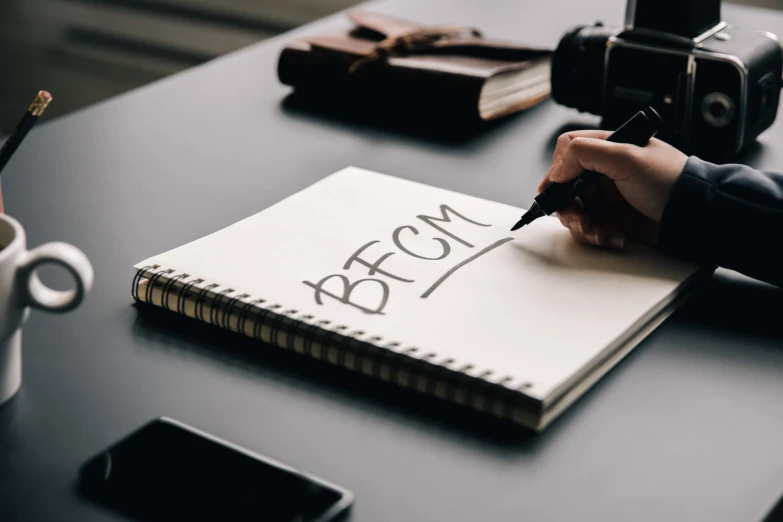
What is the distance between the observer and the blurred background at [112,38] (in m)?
3.04

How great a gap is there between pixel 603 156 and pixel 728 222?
0.10 metres

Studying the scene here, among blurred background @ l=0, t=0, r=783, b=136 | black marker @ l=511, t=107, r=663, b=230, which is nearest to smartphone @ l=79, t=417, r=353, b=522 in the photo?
black marker @ l=511, t=107, r=663, b=230

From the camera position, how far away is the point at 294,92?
1114 millimetres

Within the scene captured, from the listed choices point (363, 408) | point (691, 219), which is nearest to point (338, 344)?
point (363, 408)

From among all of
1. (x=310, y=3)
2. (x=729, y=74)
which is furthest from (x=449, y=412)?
(x=310, y=3)

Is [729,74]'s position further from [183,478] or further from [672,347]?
[183,478]

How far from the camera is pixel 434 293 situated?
63cm

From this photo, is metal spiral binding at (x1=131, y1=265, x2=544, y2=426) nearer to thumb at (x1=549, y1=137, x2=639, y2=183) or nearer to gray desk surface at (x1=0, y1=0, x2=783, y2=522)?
gray desk surface at (x1=0, y1=0, x2=783, y2=522)

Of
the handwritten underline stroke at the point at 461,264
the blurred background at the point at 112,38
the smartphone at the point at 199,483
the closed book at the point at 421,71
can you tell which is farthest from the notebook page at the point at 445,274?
the blurred background at the point at 112,38

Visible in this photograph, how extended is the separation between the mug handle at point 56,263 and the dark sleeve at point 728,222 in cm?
41

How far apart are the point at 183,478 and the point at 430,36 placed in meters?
0.70

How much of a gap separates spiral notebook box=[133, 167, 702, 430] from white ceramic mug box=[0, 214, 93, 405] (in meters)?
0.13

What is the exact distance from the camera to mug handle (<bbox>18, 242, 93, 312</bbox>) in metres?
0.51

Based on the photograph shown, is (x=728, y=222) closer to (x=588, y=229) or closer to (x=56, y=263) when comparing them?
(x=588, y=229)
